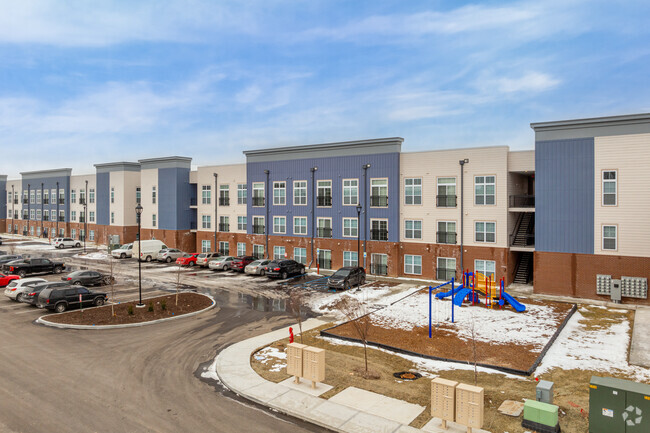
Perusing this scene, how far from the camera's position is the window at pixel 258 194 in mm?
48906

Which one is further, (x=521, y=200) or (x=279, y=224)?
(x=279, y=224)

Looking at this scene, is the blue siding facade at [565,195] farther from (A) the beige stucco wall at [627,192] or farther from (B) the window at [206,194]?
(B) the window at [206,194]

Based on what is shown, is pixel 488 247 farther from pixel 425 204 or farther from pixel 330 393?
pixel 330 393

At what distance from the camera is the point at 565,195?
3106cm

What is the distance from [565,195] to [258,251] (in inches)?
1202

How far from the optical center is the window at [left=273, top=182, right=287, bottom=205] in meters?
47.0

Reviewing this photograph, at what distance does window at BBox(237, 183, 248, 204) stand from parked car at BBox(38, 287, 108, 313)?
83.0 ft

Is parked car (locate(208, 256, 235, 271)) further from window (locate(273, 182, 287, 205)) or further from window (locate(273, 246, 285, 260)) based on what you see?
window (locate(273, 182, 287, 205))

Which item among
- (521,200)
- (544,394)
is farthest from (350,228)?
(544,394)

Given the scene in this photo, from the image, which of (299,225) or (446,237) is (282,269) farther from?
(446,237)

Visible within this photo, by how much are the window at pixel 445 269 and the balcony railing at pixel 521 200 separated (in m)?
6.69

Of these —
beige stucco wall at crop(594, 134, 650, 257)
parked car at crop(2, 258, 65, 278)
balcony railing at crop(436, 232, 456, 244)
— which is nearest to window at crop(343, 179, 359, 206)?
balcony railing at crop(436, 232, 456, 244)

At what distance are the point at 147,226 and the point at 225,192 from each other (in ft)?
51.8

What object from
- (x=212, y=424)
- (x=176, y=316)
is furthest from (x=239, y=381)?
(x=176, y=316)
